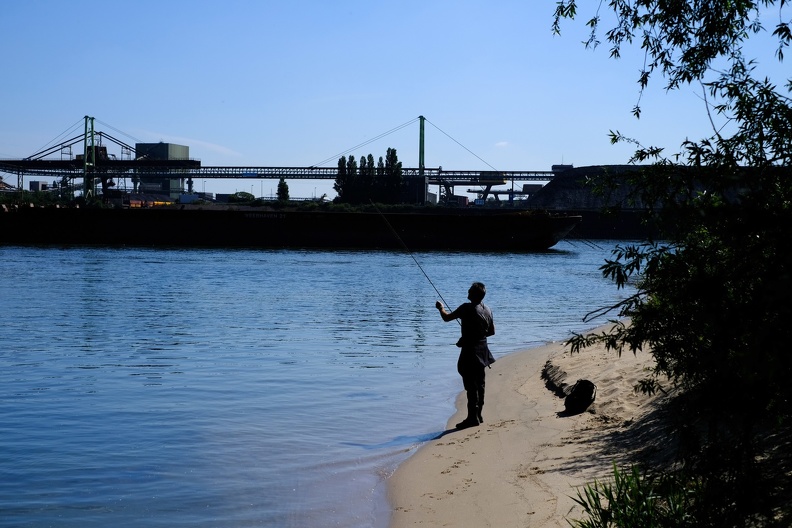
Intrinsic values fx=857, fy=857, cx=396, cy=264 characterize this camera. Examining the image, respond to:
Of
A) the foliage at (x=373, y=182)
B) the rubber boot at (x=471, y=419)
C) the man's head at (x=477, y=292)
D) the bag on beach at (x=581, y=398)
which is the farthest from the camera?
the foliage at (x=373, y=182)

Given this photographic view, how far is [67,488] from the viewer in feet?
23.2

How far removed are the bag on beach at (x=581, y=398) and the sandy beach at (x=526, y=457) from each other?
3.7 inches

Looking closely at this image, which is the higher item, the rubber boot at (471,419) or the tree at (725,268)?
the tree at (725,268)

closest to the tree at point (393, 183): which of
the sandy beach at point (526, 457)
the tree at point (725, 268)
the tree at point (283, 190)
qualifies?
the tree at point (283, 190)

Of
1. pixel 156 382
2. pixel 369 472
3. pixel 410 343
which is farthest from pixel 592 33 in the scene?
pixel 410 343

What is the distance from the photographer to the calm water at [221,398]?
6855mm

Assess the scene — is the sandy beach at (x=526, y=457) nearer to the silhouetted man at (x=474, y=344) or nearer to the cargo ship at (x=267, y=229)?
the silhouetted man at (x=474, y=344)

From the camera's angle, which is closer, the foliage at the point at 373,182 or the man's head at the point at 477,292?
the man's head at the point at 477,292

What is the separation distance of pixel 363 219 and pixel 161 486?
63991 millimetres

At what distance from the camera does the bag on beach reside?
29.3 feet

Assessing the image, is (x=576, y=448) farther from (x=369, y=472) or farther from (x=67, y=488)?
(x=67, y=488)

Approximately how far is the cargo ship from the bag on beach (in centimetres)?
6081

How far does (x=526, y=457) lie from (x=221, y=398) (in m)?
5.02

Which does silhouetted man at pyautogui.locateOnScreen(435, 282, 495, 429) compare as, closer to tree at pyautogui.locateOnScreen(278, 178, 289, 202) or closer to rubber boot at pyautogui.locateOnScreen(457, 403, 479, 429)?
rubber boot at pyautogui.locateOnScreen(457, 403, 479, 429)
